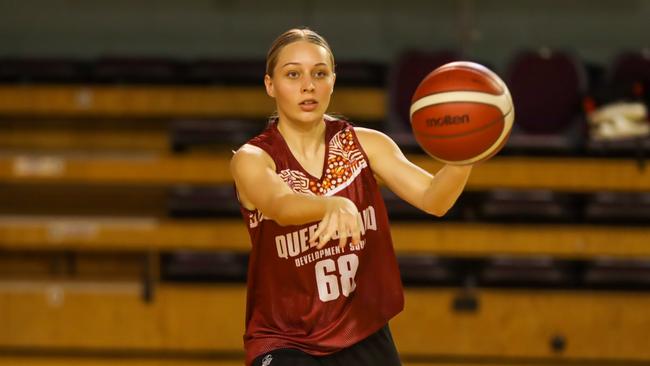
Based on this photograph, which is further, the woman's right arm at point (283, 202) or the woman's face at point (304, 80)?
the woman's face at point (304, 80)

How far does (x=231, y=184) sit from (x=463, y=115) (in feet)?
14.0

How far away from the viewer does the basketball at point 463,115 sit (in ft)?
8.98

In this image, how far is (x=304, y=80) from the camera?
115 inches

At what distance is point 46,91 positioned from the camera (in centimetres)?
771

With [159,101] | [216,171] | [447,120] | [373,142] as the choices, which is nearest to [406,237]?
[216,171]

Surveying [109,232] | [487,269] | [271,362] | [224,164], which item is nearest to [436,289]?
[487,269]

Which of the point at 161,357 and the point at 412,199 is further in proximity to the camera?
the point at 161,357

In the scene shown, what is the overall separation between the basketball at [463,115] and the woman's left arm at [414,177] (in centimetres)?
7

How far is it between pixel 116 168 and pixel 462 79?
465 cm

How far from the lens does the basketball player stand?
288 cm

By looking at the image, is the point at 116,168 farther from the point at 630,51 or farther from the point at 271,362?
the point at 271,362

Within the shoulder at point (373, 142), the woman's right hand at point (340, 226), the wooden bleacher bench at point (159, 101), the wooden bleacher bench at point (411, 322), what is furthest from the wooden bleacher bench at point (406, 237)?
the woman's right hand at point (340, 226)

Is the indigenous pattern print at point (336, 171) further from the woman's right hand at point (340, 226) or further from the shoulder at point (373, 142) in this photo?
the woman's right hand at point (340, 226)

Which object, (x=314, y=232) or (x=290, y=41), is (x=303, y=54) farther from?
(x=314, y=232)
